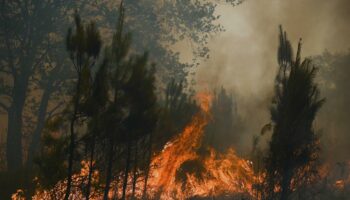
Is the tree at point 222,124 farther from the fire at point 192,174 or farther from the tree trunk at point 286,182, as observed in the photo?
the tree trunk at point 286,182

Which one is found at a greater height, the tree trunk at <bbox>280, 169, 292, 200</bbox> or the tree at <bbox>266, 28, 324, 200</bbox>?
the tree at <bbox>266, 28, 324, 200</bbox>

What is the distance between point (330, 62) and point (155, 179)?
2821cm

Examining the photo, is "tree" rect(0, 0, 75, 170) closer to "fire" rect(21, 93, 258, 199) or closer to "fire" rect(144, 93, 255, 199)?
"fire" rect(21, 93, 258, 199)

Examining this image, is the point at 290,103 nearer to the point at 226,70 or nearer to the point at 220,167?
the point at 220,167

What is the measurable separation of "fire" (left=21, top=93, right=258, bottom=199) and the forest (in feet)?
0.19

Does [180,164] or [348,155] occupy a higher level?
[348,155]

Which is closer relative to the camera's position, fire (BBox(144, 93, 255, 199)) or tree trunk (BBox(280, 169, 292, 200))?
tree trunk (BBox(280, 169, 292, 200))

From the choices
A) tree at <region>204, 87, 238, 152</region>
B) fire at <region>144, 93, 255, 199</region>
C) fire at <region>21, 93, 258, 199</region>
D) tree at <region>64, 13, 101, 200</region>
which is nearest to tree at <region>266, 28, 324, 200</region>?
fire at <region>21, 93, 258, 199</region>

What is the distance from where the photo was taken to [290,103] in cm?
1392

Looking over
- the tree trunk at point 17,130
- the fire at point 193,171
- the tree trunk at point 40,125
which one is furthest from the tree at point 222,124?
the tree trunk at point 17,130

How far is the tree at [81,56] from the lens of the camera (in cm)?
1016

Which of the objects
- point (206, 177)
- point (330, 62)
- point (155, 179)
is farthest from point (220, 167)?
point (330, 62)

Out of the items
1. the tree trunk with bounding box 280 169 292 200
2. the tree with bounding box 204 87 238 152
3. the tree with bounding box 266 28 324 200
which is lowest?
the tree trunk with bounding box 280 169 292 200

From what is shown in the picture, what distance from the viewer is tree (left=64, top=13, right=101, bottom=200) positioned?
10.2 meters
